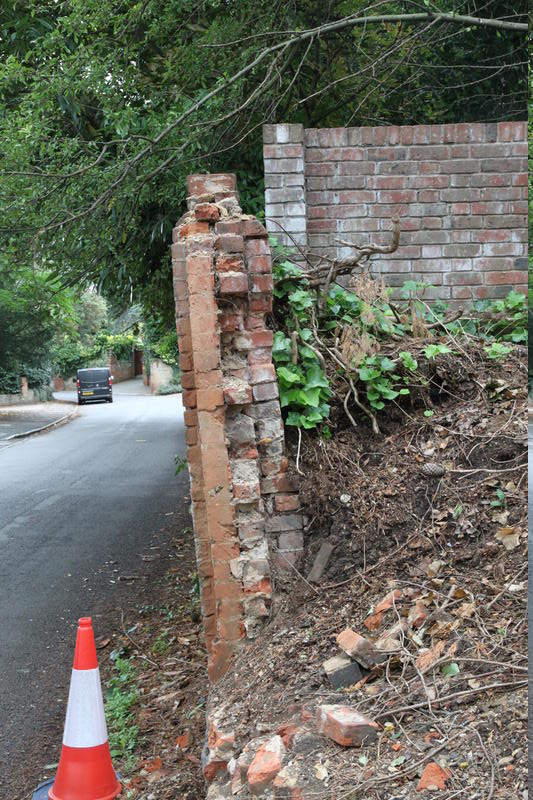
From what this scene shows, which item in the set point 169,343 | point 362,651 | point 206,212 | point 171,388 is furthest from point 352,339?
point 171,388

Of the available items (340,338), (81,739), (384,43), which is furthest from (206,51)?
(81,739)

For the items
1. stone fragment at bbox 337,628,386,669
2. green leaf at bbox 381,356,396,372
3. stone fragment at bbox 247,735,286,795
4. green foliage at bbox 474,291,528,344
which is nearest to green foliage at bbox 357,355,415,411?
green leaf at bbox 381,356,396,372

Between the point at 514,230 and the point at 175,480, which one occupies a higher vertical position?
the point at 514,230

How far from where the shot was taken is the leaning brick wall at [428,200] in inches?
240

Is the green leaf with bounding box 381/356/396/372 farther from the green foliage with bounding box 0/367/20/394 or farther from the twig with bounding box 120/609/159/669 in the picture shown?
the green foliage with bounding box 0/367/20/394

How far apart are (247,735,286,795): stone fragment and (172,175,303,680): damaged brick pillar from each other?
1.12 meters

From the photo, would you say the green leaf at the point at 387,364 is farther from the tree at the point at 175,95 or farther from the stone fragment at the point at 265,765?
the tree at the point at 175,95

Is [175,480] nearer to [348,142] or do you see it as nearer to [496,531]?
[348,142]

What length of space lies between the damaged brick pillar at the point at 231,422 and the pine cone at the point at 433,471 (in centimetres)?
70

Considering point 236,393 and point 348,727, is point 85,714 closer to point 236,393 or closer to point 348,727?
point 348,727

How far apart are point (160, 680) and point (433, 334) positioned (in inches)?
108

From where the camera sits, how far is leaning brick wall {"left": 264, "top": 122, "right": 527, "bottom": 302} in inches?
240

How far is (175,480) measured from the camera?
12555 millimetres

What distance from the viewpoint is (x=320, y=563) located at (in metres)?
4.20
